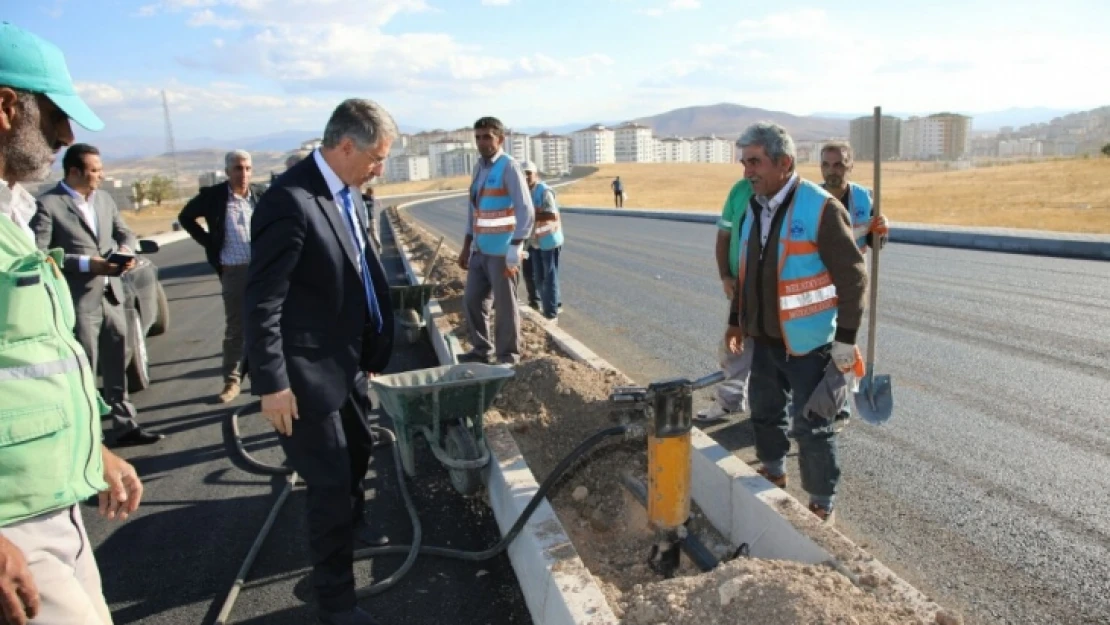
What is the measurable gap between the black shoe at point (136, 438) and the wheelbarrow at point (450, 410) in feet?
7.72

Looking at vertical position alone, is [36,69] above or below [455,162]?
below

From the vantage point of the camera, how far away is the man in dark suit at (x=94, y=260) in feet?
16.6

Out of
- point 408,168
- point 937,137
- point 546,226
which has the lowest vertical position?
point 546,226

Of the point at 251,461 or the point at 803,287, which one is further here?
the point at 251,461

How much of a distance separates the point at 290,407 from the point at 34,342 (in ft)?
3.99

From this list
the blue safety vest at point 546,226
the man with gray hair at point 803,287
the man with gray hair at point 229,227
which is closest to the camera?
the man with gray hair at point 803,287

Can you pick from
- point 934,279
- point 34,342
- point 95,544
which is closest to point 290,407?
point 34,342

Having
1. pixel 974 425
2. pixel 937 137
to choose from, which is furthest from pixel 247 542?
pixel 937 137

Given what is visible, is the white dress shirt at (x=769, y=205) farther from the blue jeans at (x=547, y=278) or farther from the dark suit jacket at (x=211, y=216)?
the blue jeans at (x=547, y=278)

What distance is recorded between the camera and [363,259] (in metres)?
3.38

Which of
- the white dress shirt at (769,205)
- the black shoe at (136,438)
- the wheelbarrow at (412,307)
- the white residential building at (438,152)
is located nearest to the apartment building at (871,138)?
the white dress shirt at (769,205)

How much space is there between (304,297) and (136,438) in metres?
3.44

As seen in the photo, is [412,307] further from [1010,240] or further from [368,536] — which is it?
[1010,240]

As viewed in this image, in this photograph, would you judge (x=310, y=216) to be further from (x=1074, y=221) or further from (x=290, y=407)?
(x=1074, y=221)
